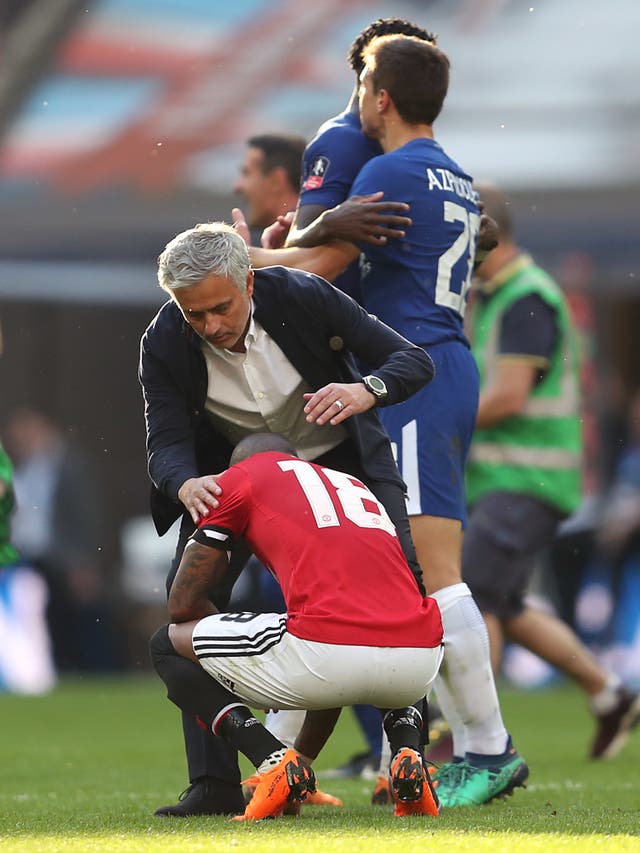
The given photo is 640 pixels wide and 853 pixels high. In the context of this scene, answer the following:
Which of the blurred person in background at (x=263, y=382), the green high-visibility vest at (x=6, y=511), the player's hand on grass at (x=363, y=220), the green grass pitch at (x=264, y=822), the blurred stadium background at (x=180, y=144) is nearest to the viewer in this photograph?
the green grass pitch at (x=264, y=822)

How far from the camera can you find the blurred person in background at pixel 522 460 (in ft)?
23.7

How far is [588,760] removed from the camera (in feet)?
23.9

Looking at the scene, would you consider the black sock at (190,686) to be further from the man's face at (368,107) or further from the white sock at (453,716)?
the man's face at (368,107)

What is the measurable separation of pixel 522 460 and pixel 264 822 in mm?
3347

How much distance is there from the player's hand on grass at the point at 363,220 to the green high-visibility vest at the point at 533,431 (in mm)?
2235

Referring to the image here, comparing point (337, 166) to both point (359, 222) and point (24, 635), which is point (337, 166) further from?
point (24, 635)

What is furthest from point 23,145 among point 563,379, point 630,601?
point 563,379

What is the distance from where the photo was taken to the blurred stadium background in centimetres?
1457

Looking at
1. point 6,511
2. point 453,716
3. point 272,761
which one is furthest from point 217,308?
point 6,511

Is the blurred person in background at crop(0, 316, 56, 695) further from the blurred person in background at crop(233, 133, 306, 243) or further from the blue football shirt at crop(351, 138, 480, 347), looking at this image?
the blue football shirt at crop(351, 138, 480, 347)

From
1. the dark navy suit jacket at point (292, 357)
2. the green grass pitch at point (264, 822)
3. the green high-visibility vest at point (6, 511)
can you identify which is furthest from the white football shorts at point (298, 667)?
the green high-visibility vest at point (6, 511)

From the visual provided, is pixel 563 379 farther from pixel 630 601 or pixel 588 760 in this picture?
pixel 630 601

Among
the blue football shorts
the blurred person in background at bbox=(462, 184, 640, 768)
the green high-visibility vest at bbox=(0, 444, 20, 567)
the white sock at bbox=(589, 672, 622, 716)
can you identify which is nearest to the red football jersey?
the blue football shorts

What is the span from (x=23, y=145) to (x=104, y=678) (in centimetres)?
453
